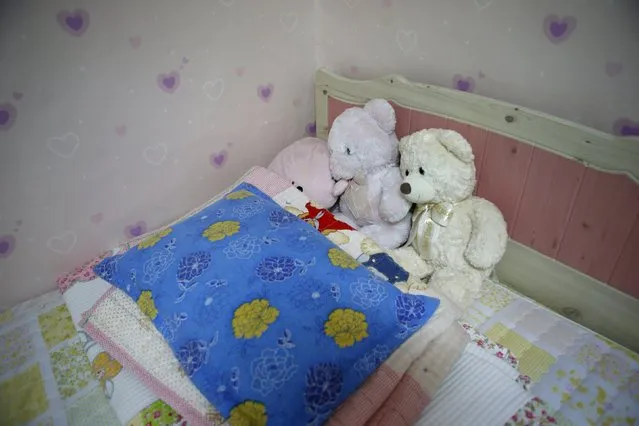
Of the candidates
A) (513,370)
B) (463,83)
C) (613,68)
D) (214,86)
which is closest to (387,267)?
(513,370)

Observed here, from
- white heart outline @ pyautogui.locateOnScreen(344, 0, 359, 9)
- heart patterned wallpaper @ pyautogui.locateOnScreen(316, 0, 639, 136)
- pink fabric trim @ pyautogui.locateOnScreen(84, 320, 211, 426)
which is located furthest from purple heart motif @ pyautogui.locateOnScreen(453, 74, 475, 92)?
pink fabric trim @ pyautogui.locateOnScreen(84, 320, 211, 426)

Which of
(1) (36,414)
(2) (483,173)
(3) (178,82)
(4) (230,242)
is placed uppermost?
(3) (178,82)

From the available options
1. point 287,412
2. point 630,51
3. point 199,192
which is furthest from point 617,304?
point 199,192

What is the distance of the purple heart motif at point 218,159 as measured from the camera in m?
1.46

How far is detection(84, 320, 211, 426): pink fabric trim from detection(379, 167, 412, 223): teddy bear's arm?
0.71 metres

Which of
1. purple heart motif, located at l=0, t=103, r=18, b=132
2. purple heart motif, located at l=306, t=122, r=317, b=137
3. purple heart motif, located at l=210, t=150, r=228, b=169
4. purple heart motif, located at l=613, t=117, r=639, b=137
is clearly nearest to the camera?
purple heart motif, located at l=613, t=117, r=639, b=137

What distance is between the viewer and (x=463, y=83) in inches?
46.7

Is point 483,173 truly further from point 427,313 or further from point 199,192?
point 199,192

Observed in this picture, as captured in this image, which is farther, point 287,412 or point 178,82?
point 178,82

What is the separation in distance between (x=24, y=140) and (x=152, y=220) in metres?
0.44

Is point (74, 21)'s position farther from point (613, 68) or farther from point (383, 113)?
point (613, 68)

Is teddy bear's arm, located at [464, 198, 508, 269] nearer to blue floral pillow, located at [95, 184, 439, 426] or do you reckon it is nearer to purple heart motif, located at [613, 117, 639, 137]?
blue floral pillow, located at [95, 184, 439, 426]

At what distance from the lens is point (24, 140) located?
1069 mm

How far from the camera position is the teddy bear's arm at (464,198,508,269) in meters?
1.08
